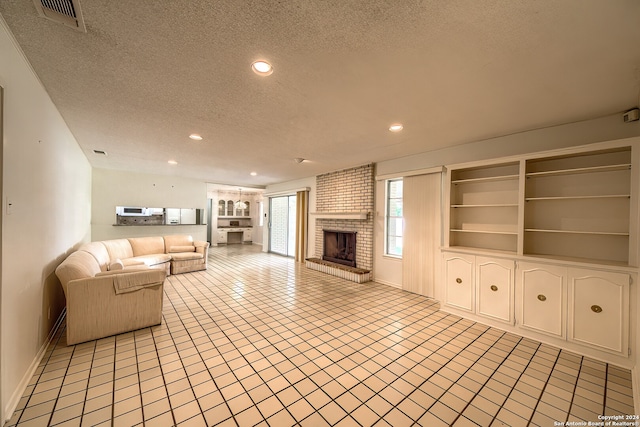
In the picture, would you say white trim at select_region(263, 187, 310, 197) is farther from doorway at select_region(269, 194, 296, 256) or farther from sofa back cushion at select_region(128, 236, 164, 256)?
sofa back cushion at select_region(128, 236, 164, 256)

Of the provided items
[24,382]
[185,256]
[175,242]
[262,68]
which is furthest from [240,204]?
[262,68]

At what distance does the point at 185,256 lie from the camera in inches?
225

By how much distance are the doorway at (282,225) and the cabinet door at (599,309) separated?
21.5 ft

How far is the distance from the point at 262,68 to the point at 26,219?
225 centimetres

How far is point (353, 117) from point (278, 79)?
107 cm

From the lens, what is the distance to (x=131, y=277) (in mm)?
2805

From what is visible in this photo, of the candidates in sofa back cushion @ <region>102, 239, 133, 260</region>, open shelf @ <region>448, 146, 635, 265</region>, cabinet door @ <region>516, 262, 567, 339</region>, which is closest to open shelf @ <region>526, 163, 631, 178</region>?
open shelf @ <region>448, 146, 635, 265</region>

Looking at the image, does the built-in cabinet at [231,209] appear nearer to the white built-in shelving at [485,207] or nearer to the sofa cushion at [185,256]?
the sofa cushion at [185,256]

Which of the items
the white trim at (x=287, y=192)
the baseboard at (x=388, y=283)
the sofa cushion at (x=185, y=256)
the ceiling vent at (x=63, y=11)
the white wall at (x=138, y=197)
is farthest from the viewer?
the white trim at (x=287, y=192)

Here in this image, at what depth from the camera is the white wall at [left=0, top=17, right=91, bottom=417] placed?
1.61m

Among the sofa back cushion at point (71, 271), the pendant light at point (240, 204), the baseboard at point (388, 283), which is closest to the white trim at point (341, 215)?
the baseboard at point (388, 283)

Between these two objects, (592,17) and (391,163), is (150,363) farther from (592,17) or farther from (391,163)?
(391,163)

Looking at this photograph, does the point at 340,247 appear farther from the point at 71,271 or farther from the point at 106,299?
the point at 71,271

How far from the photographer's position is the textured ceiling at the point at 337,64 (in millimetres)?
1373
